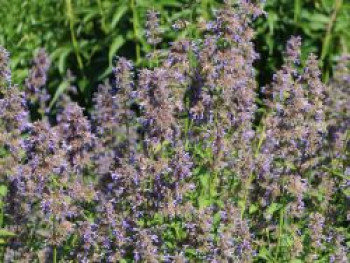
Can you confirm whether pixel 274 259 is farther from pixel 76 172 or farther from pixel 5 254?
pixel 5 254

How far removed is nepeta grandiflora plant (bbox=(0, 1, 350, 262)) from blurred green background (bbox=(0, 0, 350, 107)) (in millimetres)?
2537

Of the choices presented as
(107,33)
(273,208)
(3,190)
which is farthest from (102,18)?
(273,208)

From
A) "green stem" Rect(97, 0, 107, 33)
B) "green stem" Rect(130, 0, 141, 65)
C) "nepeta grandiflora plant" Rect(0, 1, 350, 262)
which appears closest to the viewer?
"nepeta grandiflora plant" Rect(0, 1, 350, 262)

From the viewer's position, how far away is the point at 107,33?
813cm

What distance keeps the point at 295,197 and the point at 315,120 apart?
1.59 feet

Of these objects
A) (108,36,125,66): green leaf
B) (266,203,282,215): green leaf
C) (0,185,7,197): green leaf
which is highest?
(108,36,125,66): green leaf

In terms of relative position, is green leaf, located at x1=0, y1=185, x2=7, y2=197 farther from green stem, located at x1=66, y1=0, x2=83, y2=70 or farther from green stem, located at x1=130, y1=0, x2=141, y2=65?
green stem, located at x1=66, y1=0, x2=83, y2=70

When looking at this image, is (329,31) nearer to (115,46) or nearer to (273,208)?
(115,46)

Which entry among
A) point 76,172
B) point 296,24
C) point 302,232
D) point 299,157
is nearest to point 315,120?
point 299,157

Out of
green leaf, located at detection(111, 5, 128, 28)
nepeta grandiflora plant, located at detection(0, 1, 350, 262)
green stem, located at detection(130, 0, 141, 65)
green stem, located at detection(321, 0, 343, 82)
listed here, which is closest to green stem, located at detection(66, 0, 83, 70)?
green leaf, located at detection(111, 5, 128, 28)

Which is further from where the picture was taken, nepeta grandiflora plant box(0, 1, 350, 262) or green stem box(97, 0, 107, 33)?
green stem box(97, 0, 107, 33)

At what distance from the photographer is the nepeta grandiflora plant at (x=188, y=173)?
4465 mm

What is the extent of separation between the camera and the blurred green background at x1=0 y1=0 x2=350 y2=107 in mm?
7996

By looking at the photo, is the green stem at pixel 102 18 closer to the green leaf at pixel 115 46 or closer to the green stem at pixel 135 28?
the green leaf at pixel 115 46
